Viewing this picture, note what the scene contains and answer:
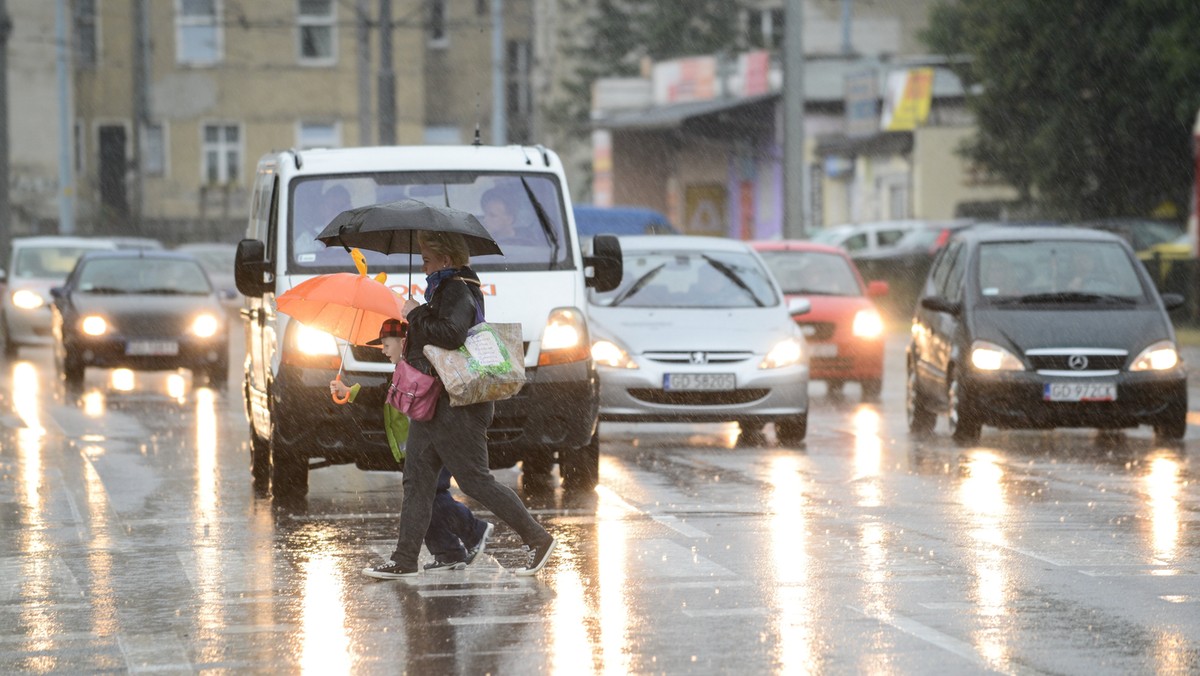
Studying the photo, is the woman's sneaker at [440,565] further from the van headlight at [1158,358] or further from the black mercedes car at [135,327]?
the black mercedes car at [135,327]

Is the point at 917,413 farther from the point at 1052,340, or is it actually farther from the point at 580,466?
the point at 580,466

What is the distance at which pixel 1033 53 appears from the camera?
4059 cm

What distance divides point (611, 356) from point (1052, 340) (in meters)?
3.08

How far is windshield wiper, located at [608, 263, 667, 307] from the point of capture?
56.1 feet

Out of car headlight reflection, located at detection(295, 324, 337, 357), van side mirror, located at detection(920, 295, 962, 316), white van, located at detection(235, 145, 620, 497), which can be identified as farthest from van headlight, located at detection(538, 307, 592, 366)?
van side mirror, located at detection(920, 295, 962, 316)

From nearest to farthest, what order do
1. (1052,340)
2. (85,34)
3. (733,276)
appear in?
(1052,340) → (733,276) → (85,34)

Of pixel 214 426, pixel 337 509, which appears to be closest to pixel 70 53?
pixel 214 426

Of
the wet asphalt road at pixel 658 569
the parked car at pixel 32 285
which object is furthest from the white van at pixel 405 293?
the parked car at pixel 32 285

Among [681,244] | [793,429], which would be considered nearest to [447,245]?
[793,429]

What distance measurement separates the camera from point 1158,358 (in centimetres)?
1617

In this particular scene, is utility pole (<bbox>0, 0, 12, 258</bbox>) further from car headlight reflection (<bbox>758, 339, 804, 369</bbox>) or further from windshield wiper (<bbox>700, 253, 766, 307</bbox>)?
car headlight reflection (<bbox>758, 339, 804, 369</bbox>)

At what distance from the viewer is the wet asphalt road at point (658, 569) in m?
7.70

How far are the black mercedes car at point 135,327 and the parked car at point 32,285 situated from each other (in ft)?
13.5

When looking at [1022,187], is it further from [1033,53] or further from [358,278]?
[358,278]
